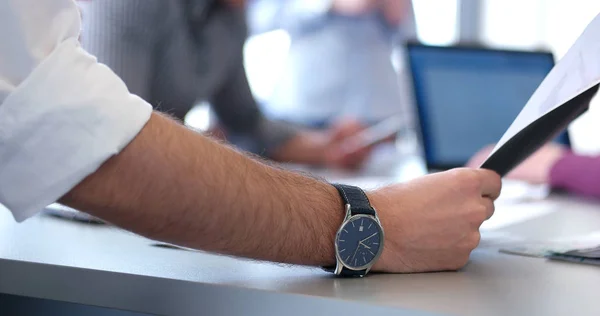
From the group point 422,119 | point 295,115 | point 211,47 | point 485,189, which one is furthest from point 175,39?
point 295,115

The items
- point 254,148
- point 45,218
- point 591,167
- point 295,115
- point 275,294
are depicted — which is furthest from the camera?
point 295,115

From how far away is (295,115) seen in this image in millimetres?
3043

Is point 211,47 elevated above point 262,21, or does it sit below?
below

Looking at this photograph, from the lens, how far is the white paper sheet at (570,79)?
2.01ft

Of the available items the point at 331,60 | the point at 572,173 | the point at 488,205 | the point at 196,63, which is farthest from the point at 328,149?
the point at 488,205

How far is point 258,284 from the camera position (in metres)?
0.55

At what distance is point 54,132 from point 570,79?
390 mm

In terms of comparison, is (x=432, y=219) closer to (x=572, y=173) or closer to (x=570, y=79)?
(x=570, y=79)

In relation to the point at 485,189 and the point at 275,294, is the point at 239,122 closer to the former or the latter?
the point at 485,189

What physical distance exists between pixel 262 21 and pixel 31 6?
8.90 ft

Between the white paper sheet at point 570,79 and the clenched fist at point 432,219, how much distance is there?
0.06m

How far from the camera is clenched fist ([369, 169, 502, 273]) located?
63 cm

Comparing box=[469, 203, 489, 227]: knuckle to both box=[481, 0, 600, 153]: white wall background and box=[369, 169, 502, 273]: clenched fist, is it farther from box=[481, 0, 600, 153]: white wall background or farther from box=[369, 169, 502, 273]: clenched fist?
box=[481, 0, 600, 153]: white wall background

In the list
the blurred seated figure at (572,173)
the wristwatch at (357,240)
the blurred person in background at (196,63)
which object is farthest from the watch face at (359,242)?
the blurred seated figure at (572,173)
